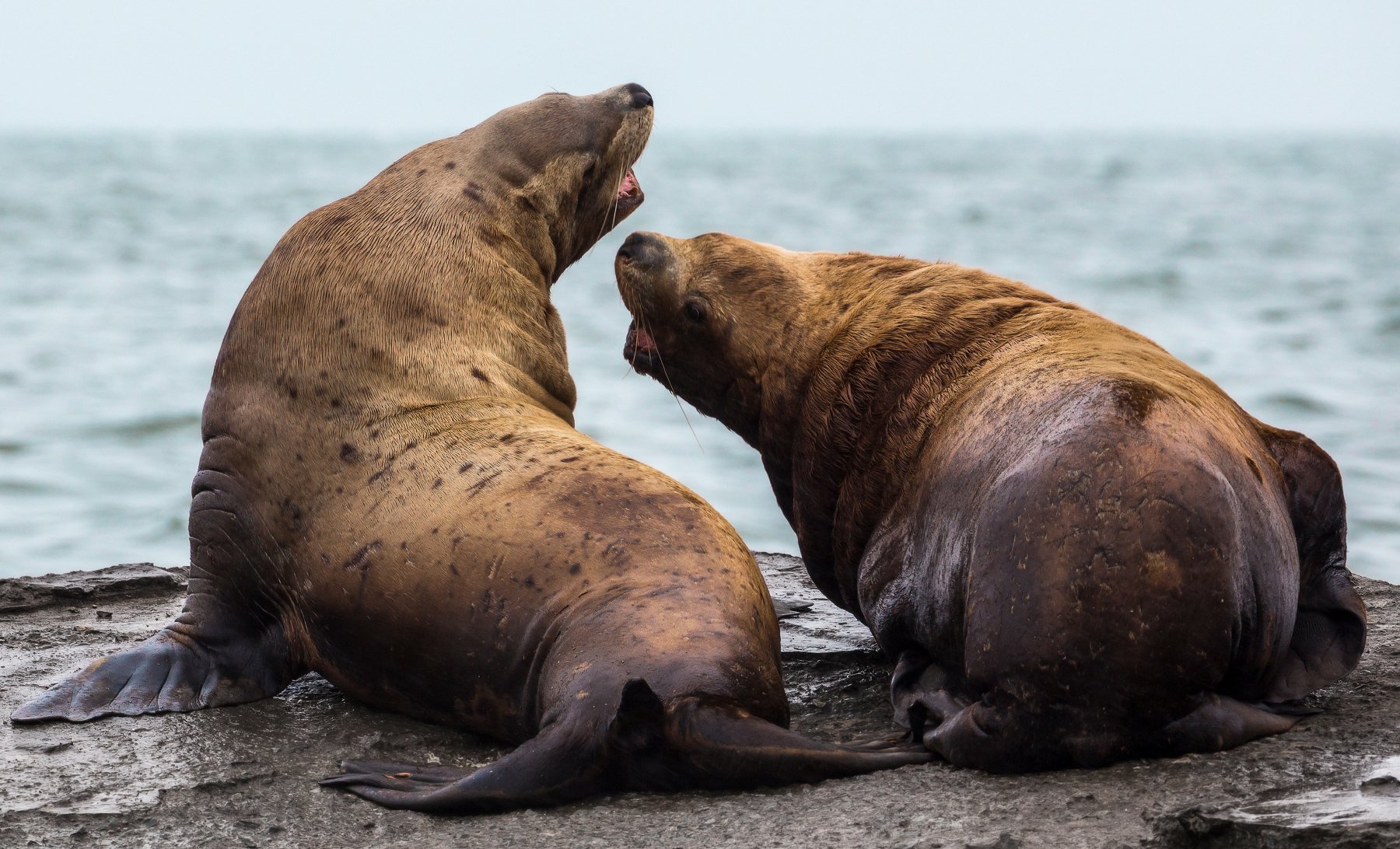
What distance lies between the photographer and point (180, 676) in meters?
4.95

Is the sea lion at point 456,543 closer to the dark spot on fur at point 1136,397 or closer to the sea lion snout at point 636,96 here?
the sea lion snout at point 636,96

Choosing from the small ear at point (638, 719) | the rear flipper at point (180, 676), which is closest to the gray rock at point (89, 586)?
the rear flipper at point (180, 676)

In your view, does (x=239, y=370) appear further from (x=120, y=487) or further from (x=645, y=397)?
(x=645, y=397)

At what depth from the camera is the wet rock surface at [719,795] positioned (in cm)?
347

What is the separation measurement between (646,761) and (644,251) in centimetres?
206

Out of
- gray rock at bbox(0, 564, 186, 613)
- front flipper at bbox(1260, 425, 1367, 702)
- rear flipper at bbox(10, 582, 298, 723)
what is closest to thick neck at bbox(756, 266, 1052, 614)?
front flipper at bbox(1260, 425, 1367, 702)

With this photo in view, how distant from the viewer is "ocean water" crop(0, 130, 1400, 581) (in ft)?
40.9

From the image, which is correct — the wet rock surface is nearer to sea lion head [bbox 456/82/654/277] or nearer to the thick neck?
the thick neck

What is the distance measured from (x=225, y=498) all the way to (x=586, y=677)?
1546mm

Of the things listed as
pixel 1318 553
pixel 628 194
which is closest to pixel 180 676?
pixel 628 194

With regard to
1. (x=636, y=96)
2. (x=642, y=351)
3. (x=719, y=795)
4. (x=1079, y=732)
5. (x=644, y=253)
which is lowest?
(x=719, y=795)

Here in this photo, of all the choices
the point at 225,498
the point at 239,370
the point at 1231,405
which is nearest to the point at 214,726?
the point at 225,498

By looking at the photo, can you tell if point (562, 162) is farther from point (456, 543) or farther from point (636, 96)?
point (456, 543)

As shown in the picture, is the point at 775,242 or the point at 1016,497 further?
the point at 775,242
